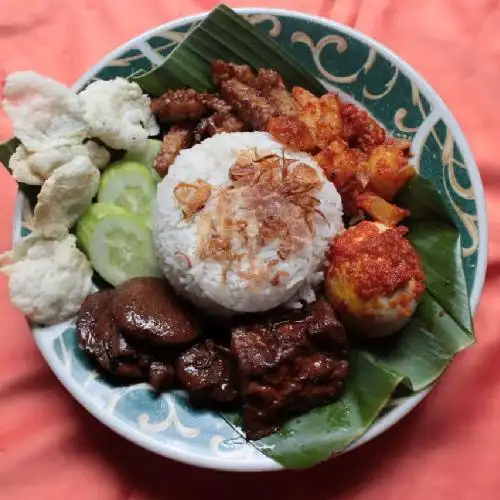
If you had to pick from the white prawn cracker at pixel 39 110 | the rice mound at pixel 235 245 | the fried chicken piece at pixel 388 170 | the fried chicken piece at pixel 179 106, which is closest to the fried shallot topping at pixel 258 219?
the rice mound at pixel 235 245

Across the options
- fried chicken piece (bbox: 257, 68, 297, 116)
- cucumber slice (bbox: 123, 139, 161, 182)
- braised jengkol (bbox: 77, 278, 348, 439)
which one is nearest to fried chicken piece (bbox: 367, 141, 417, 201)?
fried chicken piece (bbox: 257, 68, 297, 116)

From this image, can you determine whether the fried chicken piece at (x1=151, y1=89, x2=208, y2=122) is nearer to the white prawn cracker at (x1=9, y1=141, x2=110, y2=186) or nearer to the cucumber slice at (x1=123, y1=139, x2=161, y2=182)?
the cucumber slice at (x1=123, y1=139, x2=161, y2=182)

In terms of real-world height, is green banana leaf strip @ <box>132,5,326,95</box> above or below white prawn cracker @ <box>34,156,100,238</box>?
above

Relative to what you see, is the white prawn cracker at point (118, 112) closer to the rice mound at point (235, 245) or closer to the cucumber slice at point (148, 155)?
the cucumber slice at point (148, 155)

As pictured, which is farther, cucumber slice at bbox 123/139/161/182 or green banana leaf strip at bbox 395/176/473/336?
cucumber slice at bbox 123/139/161/182

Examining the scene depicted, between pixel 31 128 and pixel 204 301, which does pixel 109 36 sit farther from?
pixel 204 301

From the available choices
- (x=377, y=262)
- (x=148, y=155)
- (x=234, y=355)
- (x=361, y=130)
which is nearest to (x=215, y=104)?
(x=148, y=155)
